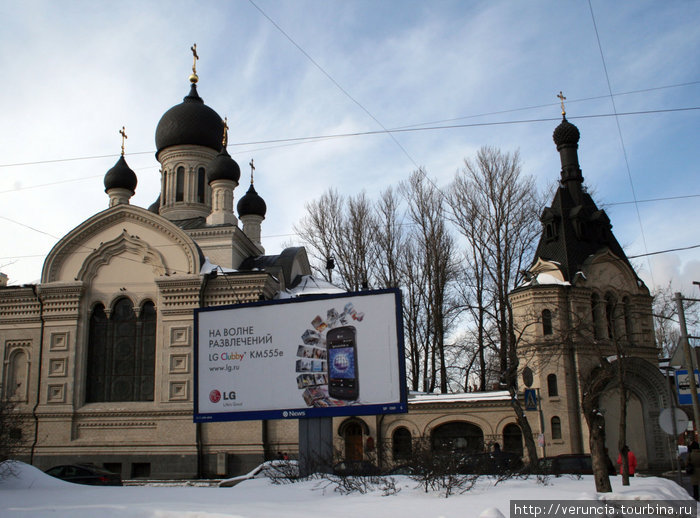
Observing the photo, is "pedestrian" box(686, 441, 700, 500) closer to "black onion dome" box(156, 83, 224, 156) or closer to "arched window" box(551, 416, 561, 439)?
"arched window" box(551, 416, 561, 439)

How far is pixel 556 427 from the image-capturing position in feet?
77.4

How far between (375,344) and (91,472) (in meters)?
8.61

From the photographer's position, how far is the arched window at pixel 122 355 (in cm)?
2295

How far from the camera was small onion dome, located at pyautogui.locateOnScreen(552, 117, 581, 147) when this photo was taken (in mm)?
29469

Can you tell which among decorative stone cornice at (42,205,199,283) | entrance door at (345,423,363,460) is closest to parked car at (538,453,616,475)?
entrance door at (345,423,363,460)

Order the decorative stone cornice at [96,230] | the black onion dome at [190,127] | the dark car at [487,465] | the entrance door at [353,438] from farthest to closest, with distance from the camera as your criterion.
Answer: the black onion dome at [190,127] < the decorative stone cornice at [96,230] < the entrance door at [353,438] < the dark car at [487,465]

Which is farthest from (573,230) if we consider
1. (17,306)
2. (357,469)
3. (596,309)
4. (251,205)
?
(17,306)

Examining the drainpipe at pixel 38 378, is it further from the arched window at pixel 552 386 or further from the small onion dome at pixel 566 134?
the small onion dome at pixel 566 134

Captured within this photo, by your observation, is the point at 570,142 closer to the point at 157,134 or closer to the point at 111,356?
the point at 157,134

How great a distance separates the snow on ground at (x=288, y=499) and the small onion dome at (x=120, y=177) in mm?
16632

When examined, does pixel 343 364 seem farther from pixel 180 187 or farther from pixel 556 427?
pixel 180 187

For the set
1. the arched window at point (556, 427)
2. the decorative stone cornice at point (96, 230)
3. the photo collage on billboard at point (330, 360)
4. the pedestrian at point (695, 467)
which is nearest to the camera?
the pedestrian at point (695, 467)

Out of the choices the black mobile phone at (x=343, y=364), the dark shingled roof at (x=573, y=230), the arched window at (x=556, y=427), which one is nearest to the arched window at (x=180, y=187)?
the dark shingled roof at (x=573, y=230)

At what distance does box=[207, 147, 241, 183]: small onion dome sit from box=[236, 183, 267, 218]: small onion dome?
3.39 metres
